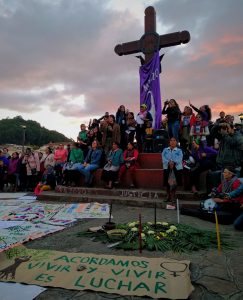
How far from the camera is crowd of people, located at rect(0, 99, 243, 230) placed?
776 cm

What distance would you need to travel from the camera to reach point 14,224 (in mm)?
6168

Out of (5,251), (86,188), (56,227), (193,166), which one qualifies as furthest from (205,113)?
(5,251)

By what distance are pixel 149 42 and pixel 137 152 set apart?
18.4 feet

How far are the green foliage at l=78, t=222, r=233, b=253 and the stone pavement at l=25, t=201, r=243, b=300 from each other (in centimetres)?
15

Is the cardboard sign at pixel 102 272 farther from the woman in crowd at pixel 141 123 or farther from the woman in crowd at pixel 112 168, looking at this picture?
the woman in crowd at pixel 141 123

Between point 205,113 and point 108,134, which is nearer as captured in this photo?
point 205,113

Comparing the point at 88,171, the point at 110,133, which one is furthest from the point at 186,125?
the point at 88,171

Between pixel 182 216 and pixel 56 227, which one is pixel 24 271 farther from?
pixel 182 216

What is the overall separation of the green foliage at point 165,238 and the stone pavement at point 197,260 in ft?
0.48

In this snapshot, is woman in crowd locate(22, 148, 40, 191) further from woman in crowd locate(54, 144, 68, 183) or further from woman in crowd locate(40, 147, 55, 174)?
woman in crowd locate(54, 144, 68, 183)

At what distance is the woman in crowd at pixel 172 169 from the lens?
25.6 ft

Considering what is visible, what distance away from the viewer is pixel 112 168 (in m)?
9.51

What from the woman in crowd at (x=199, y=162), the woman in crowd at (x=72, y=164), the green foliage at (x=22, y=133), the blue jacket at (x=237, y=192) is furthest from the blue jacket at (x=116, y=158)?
the green foliage at (x=22, y=133)

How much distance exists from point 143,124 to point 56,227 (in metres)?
6.25
